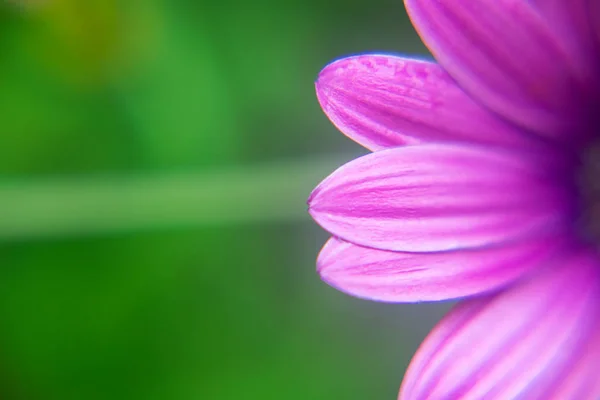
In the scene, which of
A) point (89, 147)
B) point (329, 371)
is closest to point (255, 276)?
point (329, 371)

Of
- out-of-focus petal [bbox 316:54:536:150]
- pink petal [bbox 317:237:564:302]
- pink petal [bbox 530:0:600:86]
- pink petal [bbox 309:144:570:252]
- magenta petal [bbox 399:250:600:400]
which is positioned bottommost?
magenta petal [bbox 399:250:600:400]

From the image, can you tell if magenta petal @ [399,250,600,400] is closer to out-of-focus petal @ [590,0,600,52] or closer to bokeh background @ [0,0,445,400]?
out-of-focus petal @ [590,0,600,52]

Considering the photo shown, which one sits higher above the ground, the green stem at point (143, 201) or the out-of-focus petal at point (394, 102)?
the out-of-focus petal at point (394, 102)

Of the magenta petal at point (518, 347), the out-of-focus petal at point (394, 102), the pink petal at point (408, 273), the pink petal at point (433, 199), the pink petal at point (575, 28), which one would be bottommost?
the magenta petal at point (518, 347)

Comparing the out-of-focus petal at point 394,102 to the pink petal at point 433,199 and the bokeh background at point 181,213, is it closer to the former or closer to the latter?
the pink petal at point 433,199

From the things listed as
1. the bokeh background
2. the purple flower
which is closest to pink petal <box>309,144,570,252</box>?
the purple flower

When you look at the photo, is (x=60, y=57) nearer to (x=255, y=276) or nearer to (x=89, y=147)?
(x=89, y=147)

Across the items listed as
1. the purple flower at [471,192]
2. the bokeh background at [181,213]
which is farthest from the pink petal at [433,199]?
the bokeh background at [181,213]

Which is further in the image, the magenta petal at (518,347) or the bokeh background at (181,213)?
the bokeh background at (181,213)
